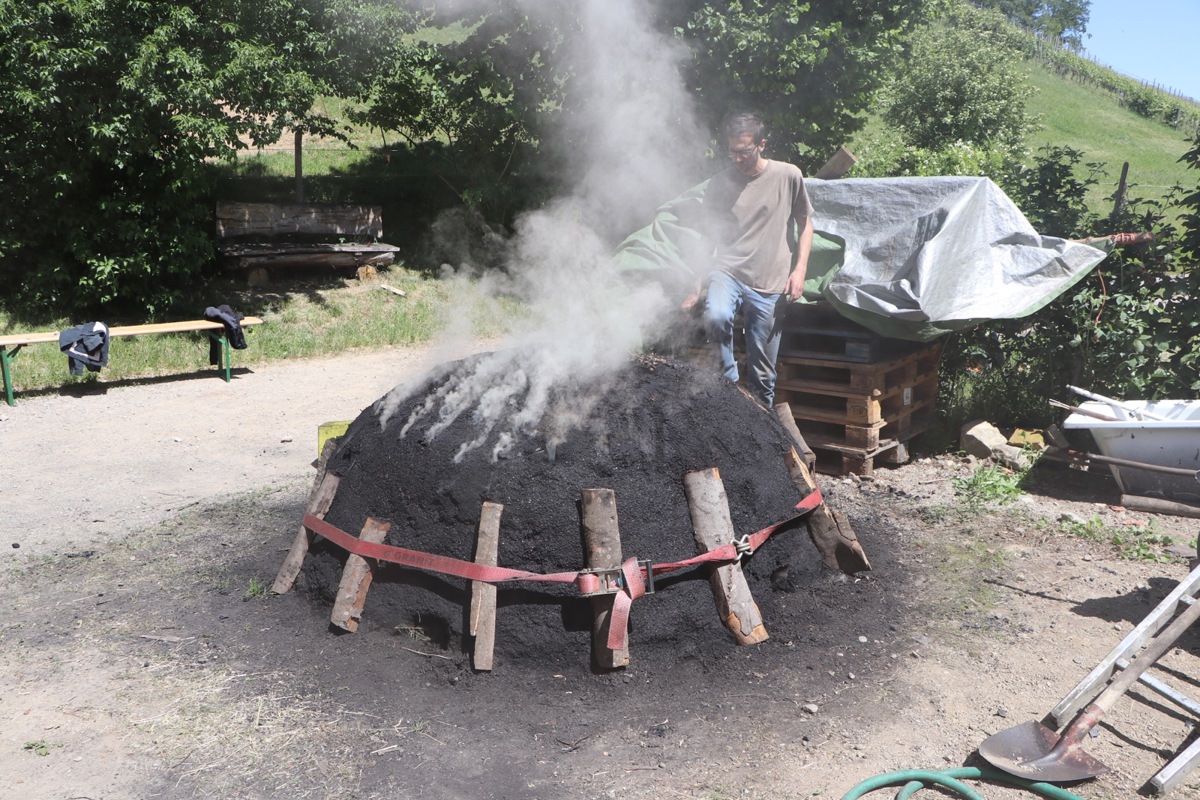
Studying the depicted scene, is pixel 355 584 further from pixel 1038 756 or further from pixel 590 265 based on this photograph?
pixel 590 265

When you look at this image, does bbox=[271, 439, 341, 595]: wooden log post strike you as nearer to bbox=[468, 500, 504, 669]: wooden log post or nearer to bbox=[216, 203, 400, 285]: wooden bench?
bbox=[468, 500, 504, 669]: wooden log post

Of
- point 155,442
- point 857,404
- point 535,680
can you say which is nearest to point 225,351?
point 155,442

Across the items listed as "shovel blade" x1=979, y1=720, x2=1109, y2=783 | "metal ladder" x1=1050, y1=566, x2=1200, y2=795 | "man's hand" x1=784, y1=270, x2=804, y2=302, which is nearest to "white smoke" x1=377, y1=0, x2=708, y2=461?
"man's hand" x1=784, y1=270, x2=804, y2=302

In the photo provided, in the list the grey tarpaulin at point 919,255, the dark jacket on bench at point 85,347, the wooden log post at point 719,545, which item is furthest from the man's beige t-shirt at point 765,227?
the dark jacket on bench at point 85,347

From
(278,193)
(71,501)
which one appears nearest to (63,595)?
(71,501)

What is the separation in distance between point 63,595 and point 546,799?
285cm

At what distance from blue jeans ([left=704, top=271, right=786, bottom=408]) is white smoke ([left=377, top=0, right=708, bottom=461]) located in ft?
1.48

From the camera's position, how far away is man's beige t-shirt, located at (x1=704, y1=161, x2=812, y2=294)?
572cm

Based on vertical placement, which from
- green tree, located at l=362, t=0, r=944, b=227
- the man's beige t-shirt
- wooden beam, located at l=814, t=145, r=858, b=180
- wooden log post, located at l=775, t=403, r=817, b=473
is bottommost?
wooden log post, located at l=775, t=403, r=817, b=473

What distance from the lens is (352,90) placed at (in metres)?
11.8

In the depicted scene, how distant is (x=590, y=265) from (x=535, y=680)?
324 centimetres

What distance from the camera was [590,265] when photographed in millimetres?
6215

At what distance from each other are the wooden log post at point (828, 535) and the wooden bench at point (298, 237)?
9667 mm

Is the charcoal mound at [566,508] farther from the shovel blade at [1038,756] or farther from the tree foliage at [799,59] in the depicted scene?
the tree foliage at [799,59]
